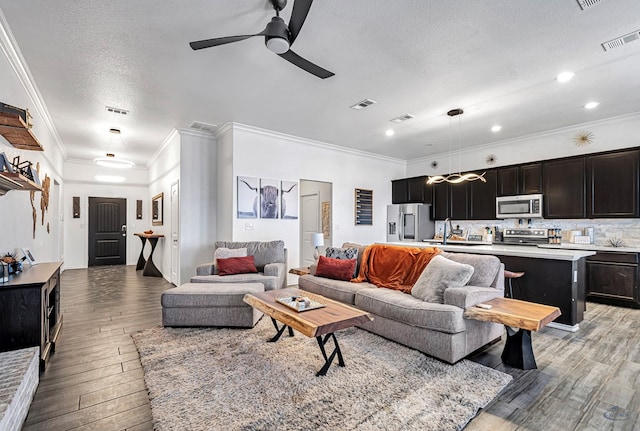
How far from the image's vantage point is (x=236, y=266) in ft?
14.0

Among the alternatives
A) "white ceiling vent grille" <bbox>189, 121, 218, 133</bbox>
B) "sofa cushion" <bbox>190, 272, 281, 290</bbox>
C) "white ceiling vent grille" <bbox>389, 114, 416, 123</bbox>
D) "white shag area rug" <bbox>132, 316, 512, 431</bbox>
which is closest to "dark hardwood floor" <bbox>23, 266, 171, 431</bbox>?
"white shag area rug" <bbox>132, 316, 512, 431</bbox>

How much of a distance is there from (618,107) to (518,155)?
1.72m

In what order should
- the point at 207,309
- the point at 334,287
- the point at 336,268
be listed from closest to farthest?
the point at 207,309 < the point at 334,287 < the point at 336,268

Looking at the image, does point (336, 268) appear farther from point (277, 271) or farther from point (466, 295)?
point (466, 295)

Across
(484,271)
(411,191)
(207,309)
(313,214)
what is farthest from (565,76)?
(313,214)

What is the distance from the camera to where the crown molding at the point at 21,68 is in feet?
8.74

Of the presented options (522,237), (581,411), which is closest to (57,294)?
(581,411)

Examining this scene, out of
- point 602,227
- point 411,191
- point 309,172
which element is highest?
point 309,172

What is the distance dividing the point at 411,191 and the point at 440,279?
4.68 m

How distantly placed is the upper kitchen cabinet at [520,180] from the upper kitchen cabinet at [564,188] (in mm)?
110

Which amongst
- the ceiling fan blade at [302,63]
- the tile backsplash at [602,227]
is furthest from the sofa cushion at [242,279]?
the tile backsplash at [602,227]

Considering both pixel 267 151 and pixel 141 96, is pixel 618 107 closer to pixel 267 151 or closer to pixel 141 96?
pixel 267 151

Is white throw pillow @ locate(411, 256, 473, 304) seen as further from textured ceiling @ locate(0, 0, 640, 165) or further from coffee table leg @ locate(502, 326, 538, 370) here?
textured ceiling @ locate(0, 0, 640, 165)

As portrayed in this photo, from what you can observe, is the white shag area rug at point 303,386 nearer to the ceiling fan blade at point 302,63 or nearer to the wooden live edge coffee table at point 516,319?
the wooden live edge coffee table at point 516,319
